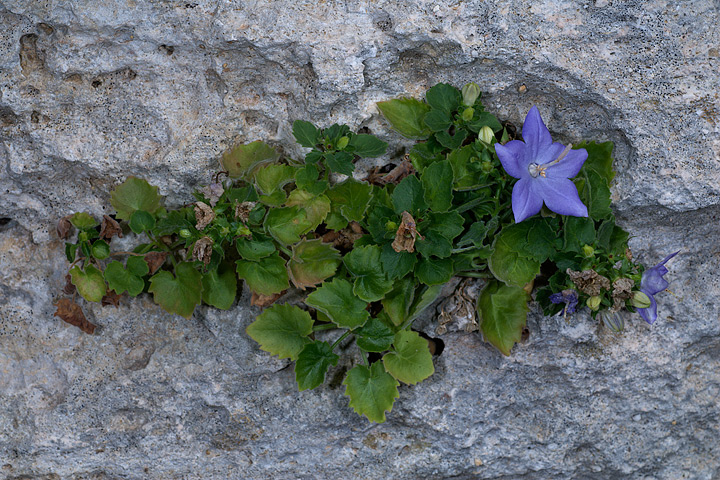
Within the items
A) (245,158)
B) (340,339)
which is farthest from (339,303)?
(245,158)

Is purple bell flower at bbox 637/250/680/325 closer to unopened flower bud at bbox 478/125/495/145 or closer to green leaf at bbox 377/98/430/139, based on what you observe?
unopened flower bud at bbox 478/125/495/145

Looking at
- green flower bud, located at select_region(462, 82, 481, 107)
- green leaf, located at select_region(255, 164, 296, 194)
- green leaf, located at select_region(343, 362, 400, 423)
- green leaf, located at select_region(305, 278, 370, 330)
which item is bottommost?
green leaf, located at select_region(343, 362, 400, 423)

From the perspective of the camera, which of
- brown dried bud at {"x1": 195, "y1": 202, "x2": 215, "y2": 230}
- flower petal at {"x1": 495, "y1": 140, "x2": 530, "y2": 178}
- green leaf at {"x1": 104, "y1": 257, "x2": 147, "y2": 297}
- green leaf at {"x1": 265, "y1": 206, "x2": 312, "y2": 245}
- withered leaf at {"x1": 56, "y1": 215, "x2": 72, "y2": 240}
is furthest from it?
withered leaf at {"x1": 56, "y1": 215, "x2": 72, "y2": 240}

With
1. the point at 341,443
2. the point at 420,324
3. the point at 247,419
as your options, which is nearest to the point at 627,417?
the point at 420,324

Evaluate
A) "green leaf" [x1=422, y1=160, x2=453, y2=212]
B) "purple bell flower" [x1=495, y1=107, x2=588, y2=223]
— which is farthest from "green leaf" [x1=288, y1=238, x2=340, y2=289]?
"purple bell flower" [x1=495, y1=107, x2=588, y2=223]

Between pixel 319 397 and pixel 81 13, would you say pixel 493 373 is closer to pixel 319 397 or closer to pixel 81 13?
pixel 319 397

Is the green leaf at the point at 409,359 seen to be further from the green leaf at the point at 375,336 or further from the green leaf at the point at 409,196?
the green leaf at the point at 409,196
